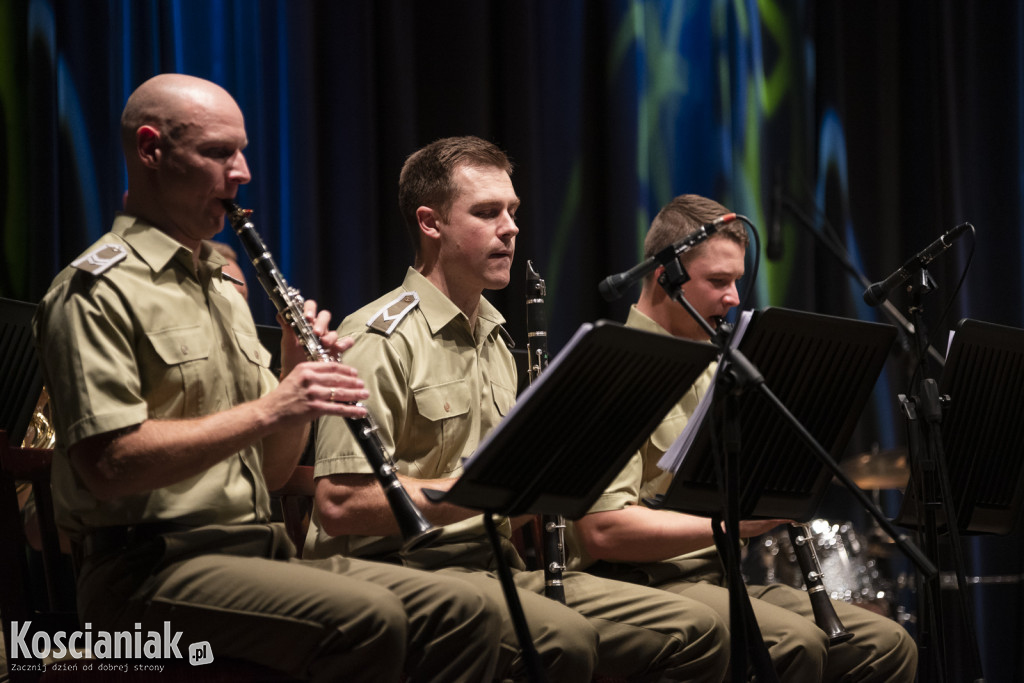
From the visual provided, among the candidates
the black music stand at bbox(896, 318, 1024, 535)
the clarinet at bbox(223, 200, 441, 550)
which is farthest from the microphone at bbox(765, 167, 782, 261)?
the clarinet at bbox(223, 200, 441, 550)

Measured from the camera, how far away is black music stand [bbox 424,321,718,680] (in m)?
2.07

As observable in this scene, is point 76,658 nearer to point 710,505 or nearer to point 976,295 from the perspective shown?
point 710,505

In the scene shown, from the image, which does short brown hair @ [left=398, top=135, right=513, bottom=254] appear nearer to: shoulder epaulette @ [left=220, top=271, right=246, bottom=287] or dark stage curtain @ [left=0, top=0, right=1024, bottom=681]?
shoulder epaulette @ [left=220, top=271, right=246, bottom=287]

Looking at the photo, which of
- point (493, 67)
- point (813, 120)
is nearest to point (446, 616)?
point (493, 67)

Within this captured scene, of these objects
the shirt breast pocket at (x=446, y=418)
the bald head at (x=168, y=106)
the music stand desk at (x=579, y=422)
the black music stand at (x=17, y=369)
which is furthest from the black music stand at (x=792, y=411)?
the black music stand at (x=17, y=369)

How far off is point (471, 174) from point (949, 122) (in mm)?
3070

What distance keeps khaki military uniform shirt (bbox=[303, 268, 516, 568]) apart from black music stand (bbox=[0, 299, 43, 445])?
34.4 inches

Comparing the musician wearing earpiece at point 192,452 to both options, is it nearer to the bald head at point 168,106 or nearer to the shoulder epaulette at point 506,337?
the bald head at point 168,106

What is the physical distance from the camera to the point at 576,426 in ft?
7.20

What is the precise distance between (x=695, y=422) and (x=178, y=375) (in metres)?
1.08

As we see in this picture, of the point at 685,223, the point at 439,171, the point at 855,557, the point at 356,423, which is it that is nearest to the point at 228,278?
the point at 356,423

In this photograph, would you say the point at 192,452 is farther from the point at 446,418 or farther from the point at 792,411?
the point at 792,411

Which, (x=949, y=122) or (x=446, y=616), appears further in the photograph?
(x=949, y=122)

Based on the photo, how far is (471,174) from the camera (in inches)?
123
